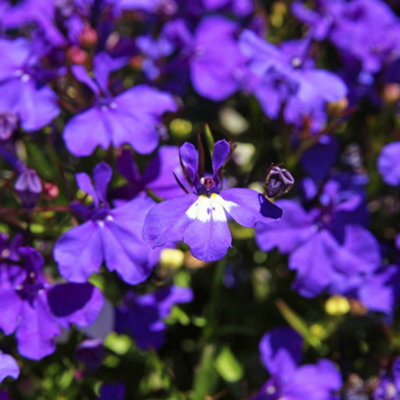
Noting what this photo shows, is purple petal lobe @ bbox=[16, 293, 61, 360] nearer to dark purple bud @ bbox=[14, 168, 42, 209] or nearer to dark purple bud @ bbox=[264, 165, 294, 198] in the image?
dark purple bud @ bbox=[14, 168, 42, 209]

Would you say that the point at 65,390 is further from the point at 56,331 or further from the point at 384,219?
the point at 384,219

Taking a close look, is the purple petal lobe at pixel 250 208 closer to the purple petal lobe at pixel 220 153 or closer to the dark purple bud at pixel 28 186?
the purple petal lobe at pixel 220 153

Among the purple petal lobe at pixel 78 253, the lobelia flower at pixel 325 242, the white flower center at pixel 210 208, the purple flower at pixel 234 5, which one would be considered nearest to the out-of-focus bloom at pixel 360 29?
the purple flower at pixel 234 5

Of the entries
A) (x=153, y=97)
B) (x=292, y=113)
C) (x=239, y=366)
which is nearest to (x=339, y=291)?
(x=239, y=366)

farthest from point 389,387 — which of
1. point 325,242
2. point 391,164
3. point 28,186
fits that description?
point 28,186

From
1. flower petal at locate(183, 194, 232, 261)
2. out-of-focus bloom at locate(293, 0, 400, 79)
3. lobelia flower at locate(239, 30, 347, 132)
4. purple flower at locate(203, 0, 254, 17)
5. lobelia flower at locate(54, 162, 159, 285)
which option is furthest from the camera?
purple flower at locate(203, 0, 254, 17)

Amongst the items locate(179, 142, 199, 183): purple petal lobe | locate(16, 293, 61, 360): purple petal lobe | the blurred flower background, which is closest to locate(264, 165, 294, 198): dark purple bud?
the blurred flower background
